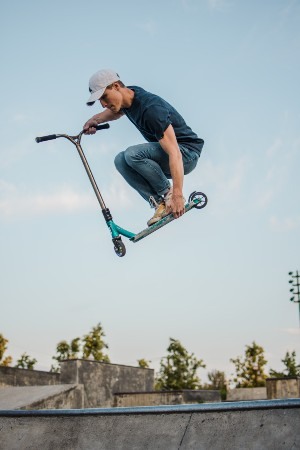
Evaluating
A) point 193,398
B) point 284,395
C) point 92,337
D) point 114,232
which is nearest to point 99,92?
point 114,232

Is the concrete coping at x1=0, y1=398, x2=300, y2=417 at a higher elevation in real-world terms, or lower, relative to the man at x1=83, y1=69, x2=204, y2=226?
lower

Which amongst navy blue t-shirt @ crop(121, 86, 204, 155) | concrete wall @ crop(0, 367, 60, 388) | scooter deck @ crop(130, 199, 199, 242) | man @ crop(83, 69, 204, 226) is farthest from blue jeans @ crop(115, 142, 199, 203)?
concrete wall @ crop(0, 367, 60, 388)

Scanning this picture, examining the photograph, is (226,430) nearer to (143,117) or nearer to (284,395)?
(143,117)

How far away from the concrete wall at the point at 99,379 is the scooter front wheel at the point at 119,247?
42.6ft

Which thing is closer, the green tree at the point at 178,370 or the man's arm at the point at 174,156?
the man's arm at the point at 174,156

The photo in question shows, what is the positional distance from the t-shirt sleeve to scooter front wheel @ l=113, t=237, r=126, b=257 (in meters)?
1.36

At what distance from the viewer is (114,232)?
252 inches

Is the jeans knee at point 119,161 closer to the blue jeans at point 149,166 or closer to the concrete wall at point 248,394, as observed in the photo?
the blue jeans at point 149,166

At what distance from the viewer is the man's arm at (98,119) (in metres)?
6.47

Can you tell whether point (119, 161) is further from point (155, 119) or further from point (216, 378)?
point (216, 378)

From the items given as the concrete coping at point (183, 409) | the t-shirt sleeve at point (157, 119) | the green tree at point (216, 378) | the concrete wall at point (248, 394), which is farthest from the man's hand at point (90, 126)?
the green tree at point (216, 378)

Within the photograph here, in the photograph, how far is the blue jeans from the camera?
19.7 feet

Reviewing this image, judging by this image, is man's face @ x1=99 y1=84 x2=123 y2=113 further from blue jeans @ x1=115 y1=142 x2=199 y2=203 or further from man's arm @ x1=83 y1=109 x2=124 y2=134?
man's arm @ x1=83 y1=109 x2=124 y2=134

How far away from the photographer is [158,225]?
19.8 ft
